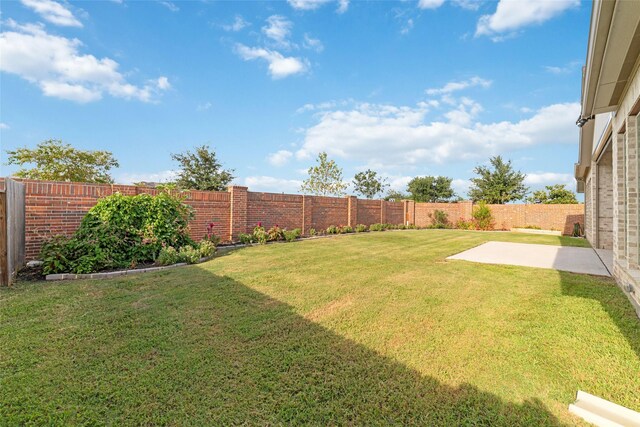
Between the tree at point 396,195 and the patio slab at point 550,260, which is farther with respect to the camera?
the tree at point 396,195

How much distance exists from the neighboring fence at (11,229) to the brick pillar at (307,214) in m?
9.09

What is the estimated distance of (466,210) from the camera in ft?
68.3

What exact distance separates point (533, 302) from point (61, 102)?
16590mm

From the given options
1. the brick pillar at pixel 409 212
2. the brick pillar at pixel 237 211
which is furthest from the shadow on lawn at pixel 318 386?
the brick pillar at pixel 409 212

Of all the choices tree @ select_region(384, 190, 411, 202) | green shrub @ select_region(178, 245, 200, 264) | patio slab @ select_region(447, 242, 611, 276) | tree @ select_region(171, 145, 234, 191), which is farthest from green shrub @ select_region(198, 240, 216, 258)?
tree @ select_region(384, 190, 411, 202)

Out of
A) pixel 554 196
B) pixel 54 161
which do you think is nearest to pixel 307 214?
pixel 54 161

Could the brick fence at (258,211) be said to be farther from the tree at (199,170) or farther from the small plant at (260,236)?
the tree at (199,170)

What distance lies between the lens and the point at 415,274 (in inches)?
224

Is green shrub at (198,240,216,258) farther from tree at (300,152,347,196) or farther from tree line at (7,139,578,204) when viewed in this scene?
tree at (300,152,347,196)

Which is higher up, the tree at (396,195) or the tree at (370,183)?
the tree at (370,183)

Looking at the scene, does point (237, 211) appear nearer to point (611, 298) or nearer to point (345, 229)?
point (345, 229)

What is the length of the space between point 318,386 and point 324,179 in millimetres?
24118

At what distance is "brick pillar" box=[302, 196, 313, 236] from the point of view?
12962 millimetres

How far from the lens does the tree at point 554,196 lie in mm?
23641
